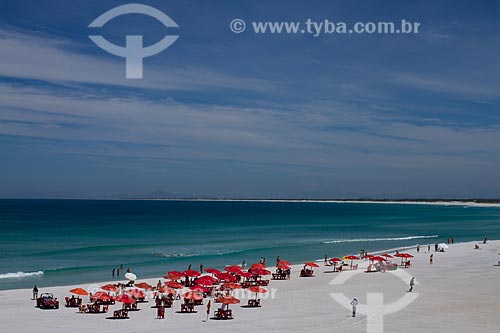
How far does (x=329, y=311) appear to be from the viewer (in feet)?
87.4

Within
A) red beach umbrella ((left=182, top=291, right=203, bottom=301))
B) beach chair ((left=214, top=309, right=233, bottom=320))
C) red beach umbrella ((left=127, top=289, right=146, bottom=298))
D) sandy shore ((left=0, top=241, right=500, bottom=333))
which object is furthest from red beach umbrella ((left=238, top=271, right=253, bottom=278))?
beach chair ((left=214, top=309, right=233, bottom=320))

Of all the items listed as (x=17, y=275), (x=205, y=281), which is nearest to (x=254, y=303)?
(x=205, y=281)

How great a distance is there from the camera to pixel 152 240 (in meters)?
73.4

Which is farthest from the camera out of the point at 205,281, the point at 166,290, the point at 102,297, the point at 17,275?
the point at 17,275

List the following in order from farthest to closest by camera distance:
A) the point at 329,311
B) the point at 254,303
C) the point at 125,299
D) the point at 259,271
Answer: the point at 259,271
the point at 254,303
the point at 329,311
the point at 125,299

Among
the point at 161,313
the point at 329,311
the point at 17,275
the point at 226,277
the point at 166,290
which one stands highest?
the point at 226,277

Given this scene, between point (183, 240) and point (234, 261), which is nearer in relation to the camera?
point (234, 261)

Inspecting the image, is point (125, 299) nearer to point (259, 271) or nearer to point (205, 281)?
point (205, 281)

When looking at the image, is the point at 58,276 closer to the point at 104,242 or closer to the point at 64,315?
the point at 64,315

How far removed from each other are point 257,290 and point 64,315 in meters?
9.44

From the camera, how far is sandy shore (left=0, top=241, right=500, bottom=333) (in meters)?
23.4

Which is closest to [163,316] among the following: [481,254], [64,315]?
[64,315]

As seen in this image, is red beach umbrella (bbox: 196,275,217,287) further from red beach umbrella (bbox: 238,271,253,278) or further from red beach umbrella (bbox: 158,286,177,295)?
red beach umbrella (bbox: 238,271,253,278)

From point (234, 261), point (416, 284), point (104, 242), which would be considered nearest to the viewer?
point (416, 284)
